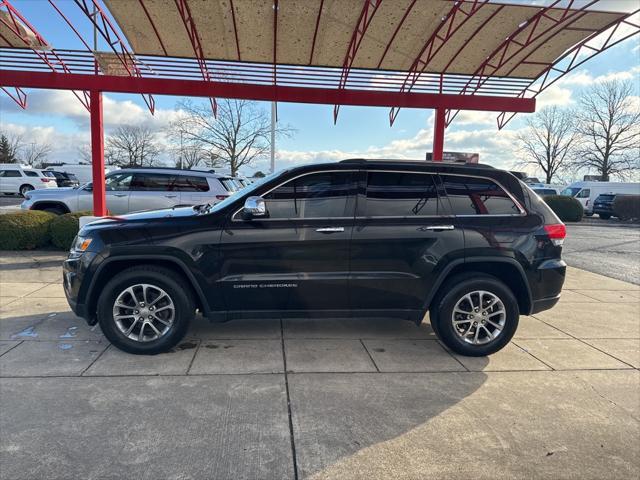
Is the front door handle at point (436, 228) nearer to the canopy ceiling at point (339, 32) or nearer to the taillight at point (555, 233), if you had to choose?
the taillight at point (555, 233)

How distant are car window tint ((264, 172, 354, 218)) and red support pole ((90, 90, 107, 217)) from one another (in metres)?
6.48

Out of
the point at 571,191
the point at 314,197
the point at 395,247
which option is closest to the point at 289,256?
the point at 314,197

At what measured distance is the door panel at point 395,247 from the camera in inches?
167

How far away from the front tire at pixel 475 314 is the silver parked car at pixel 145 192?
691cm

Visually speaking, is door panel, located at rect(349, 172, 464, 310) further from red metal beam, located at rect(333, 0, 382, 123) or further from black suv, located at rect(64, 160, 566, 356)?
red metal beam, located at rect(333, 0, 382, 123)

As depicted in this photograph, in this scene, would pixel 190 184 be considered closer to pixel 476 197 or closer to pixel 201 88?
pixel 201 88

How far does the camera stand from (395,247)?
4262mm

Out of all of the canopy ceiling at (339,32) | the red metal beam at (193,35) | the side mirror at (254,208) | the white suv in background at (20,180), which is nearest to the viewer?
the side mirror at (254,208)

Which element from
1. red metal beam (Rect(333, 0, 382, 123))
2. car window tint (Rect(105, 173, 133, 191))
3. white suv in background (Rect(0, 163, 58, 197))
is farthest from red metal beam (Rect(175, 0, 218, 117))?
white suv in background (Rect(0, 163, 58, 197))

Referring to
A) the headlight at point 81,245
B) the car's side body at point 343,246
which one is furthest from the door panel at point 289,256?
the headlight at point 81,245

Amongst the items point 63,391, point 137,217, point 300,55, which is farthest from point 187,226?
point 300,55

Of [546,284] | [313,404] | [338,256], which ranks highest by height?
[338,256]

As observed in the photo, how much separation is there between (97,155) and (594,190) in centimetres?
3086

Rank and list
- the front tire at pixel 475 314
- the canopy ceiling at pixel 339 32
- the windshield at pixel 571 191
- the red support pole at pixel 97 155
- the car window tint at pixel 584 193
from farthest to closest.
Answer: the windshield at pixel 571 191, the car window tint at pixel 584 193, the red support pole at pixel 97 155, the canopy ceiling at pixel 339 32, the front tire at pixel 475 314
